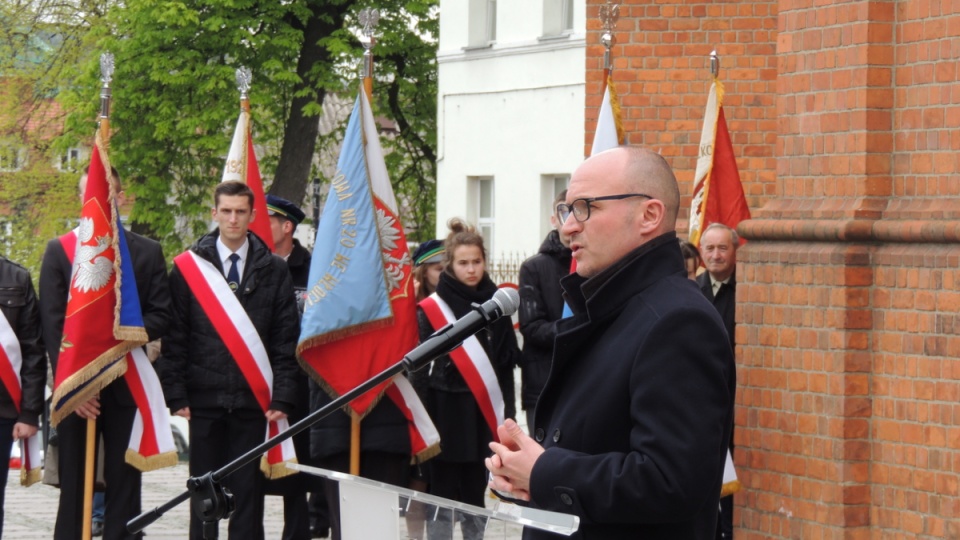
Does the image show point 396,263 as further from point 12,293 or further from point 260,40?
point 260,40

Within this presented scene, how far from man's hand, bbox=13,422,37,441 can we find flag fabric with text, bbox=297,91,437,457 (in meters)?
1.45

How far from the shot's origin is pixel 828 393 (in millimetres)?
6488

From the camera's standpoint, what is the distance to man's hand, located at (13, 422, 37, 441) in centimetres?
826

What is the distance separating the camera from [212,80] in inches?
1236

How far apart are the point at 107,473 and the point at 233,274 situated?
1.22 m

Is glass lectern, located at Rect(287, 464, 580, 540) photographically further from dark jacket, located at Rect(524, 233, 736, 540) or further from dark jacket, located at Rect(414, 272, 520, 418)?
dark jacket, located at Rect(414, 272, 520, 418)

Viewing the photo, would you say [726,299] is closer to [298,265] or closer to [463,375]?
[463,375]

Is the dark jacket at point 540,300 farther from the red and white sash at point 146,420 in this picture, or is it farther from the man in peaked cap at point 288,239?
the red and white sash at point 146,420

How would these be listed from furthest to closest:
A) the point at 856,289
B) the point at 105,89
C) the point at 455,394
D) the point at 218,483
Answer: the point at 455,394 < the point at 105,89 < the point at 856,289 < the point at 218,483

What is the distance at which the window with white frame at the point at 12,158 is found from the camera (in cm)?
3522

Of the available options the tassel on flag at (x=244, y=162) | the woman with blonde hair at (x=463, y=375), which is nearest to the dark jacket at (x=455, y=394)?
the woman with blonde hair at (x=463, y=375)

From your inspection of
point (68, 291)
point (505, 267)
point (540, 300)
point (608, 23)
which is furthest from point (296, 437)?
point (505, 267)

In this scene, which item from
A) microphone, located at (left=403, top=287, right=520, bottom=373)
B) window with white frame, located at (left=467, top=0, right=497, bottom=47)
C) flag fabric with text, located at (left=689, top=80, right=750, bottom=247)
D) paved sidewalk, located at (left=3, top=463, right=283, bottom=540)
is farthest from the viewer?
window with white frame, located at (left=467, top=0, right=497, bottom=47)

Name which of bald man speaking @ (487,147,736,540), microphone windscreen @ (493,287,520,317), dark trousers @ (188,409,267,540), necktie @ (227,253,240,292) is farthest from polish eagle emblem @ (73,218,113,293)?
bald man speaking @ (487,147,736,540)
